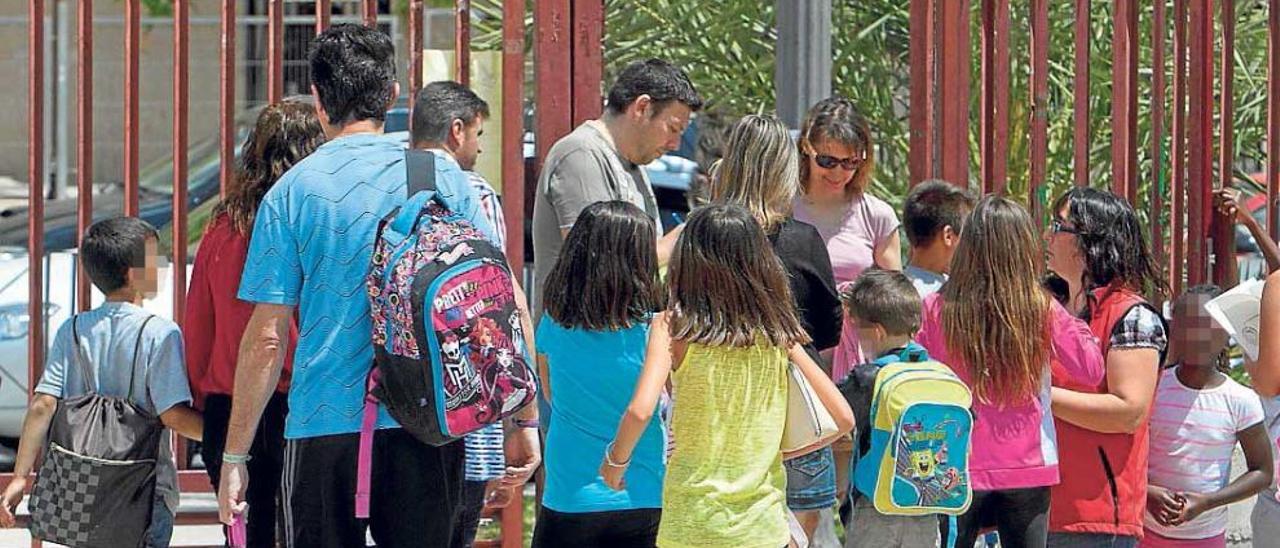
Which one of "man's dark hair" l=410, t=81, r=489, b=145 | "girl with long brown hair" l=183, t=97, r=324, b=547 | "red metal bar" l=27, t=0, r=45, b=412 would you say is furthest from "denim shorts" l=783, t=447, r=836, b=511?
"red metal bar" l=27, t=0, r=45, b=412

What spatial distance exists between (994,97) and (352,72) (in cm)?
265

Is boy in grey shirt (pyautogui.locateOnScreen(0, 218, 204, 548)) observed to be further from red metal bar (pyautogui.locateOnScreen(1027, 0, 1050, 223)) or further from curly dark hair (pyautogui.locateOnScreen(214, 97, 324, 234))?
red metal bar (pyautogui.locateOnScreen(1027, 0, 1050, 223))

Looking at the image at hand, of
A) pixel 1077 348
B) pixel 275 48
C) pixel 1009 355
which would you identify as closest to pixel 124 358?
pixel 275 48

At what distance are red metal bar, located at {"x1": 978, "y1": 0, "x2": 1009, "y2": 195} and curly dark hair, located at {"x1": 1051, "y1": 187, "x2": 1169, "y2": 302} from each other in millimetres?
929

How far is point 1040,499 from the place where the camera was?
16.0ft

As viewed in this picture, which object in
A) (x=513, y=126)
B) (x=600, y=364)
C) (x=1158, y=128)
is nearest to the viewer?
(x=600, y=364)

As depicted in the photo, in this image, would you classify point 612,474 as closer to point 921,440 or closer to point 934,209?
point 921,440

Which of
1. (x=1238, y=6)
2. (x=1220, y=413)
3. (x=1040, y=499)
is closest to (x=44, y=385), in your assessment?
(x=1040, y=499)

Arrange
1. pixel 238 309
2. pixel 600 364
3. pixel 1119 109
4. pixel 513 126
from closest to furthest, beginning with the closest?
pixel 600 364
pixel 238 309
pixel 513 126
pixel 1119 109

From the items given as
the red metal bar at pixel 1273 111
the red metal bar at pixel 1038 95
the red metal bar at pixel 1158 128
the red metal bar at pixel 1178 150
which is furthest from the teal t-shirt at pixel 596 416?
the red metal bar at pixel 1273 111

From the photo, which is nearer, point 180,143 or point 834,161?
point 180,143

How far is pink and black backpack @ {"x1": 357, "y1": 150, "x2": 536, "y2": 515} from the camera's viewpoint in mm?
3867

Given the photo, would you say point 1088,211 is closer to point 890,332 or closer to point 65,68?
point 890,332

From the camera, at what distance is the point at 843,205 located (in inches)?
223
